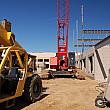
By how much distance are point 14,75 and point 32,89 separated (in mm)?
1204

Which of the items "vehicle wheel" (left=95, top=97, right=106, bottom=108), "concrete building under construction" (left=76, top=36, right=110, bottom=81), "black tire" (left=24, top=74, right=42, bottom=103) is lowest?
"vehicle wheel" (left=95, top=97, right=106, bottom=108)

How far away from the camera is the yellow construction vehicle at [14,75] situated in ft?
28.6

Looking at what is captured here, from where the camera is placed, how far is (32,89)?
33.0 ft

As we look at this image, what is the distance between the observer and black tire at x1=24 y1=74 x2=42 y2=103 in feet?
32.4

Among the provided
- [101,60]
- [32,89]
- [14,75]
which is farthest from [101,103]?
[101,60]

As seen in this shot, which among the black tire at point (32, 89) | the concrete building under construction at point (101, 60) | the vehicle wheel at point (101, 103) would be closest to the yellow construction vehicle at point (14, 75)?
the black tire at point (32, 89)

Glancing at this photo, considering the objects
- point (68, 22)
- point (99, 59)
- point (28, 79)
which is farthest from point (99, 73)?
point (28, 79)

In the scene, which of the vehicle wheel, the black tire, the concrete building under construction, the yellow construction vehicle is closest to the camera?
→ the yellow construction vehicle

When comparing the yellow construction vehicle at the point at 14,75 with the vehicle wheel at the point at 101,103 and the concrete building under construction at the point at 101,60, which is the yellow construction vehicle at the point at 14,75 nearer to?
the vehicle wheel at the point at 101,103

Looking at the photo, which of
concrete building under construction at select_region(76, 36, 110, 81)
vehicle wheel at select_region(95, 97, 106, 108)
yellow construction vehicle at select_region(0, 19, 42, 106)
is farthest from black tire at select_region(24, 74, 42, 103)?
concrete building under construction at select_region(76, 36, 110, 81)

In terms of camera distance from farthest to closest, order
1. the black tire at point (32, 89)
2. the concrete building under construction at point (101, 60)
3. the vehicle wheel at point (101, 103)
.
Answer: the concrete building under construction at point (101, 60) < the black tire at point (32, 89) < the vehicle wheel at point (101, 103)

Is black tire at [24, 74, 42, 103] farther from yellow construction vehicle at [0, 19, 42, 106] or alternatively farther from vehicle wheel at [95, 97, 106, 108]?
vehicle wheel at [95, 97, 106, 108]

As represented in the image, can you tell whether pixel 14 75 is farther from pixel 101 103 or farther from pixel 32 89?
pixel 101 103

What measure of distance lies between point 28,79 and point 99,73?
1309 centimetres
